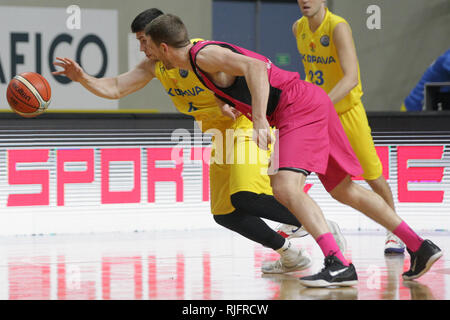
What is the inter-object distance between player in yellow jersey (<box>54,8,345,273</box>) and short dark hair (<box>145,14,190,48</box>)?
586mm

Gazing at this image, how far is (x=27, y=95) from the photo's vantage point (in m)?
4.95

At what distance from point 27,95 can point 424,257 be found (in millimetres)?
2831

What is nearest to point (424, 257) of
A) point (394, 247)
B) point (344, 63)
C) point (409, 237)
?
point (409, 237)

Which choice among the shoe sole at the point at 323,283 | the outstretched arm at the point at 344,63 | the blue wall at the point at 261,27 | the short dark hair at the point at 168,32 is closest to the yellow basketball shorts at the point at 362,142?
the outstretched arm at the point at 344,63

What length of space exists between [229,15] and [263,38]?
2.36ft

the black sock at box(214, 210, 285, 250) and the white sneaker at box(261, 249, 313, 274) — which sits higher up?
the black sock at box(214, 210, 285, 250)

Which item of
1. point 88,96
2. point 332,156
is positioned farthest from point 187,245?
point 88,96

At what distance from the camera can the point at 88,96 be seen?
1113 centimetres

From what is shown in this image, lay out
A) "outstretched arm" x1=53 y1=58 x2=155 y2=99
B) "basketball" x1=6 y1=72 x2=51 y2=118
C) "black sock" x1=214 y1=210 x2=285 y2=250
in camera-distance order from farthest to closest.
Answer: "basketball" x1=6 y1=72 x2=51 y2=118 → "outstretched arm" x1=53 y1=58 x2=155 y2=99 → "black sock" x1=214 y1=210 x2=285 y2=250

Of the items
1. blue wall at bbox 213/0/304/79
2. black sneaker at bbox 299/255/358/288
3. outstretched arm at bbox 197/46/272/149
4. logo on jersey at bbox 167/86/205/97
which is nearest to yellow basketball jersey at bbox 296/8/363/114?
logo on jersey at bbox 167/86/205/97

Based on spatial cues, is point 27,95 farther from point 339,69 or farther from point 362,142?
point 362,142

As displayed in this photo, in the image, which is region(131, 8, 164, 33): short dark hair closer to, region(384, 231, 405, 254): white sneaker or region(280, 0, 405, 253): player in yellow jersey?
region(280, 0, 405, 253): player in yellow jersey

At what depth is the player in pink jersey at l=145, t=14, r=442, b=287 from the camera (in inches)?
138

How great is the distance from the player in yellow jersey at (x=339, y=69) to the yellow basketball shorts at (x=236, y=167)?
940 mm
